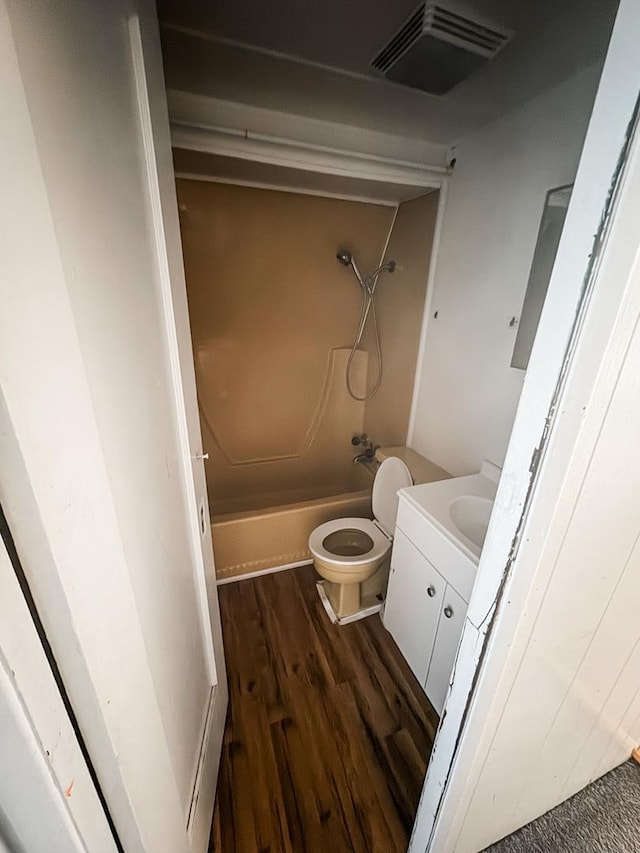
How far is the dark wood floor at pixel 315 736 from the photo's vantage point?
3.62 ft

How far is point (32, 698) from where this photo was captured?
380 mm

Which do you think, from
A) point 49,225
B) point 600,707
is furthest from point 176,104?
point 600,707

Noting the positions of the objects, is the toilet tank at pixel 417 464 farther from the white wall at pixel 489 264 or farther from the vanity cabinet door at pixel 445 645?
the vanity cabinet door at pixel 445 645

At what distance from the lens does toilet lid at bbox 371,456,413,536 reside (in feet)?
6.12

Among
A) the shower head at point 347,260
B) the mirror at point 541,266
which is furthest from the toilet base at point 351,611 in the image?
the shower head at point 347,260

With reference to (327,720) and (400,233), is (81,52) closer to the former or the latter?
(327,720)

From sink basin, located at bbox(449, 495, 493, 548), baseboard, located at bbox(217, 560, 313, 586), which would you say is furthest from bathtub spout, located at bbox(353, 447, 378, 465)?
sink basin, located at bbox(449, 495, 493, 548)

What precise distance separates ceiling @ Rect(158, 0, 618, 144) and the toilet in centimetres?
155

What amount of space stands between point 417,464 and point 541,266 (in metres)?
1.05

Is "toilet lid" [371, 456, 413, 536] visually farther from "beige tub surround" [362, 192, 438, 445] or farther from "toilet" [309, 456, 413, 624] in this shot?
"beige tub surround" [362, 192, 438, 445]

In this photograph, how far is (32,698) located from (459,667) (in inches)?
29.2

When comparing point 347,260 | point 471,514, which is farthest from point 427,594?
point 347,260

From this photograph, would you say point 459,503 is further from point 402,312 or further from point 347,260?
point 347,260

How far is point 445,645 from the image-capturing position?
132 centimetres
